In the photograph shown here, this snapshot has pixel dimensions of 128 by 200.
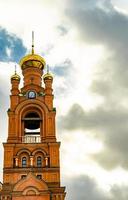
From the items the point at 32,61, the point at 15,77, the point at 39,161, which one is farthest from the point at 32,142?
the point at 32,61

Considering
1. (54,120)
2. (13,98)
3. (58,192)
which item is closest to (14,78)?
(13,98)

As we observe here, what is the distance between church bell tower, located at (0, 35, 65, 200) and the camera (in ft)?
162

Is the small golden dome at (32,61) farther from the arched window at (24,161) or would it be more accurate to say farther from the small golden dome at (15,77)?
the arched window at (24,161)

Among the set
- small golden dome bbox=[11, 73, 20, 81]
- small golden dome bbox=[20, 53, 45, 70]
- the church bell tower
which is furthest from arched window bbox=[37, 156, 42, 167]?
small golden dome bbox=[20, 53, 45, 70]

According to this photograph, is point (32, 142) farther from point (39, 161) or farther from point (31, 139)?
point (39, 161)

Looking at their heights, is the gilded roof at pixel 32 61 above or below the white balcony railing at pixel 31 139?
above

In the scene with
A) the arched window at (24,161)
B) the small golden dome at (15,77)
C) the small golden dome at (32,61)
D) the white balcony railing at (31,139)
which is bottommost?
the arched window at (24,161)

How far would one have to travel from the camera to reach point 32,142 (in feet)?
173

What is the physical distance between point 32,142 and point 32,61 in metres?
9.52

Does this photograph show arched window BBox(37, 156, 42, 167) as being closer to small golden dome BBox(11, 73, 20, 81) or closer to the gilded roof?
small golden dome BBox(11, 73, 20, 81)

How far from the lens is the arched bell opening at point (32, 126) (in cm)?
5306

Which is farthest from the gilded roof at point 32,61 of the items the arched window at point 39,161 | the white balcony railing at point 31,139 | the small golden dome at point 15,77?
the arched window at point 39,161

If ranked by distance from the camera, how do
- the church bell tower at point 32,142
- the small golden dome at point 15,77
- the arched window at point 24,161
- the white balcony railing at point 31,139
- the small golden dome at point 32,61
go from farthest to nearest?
the small golden dome at point 32,61, the small golden dome at point 15,77, the white balcony railing at point 31,139, the arched window at point 24,161, the church bell tower at point 32,142

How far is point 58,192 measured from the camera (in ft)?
163
